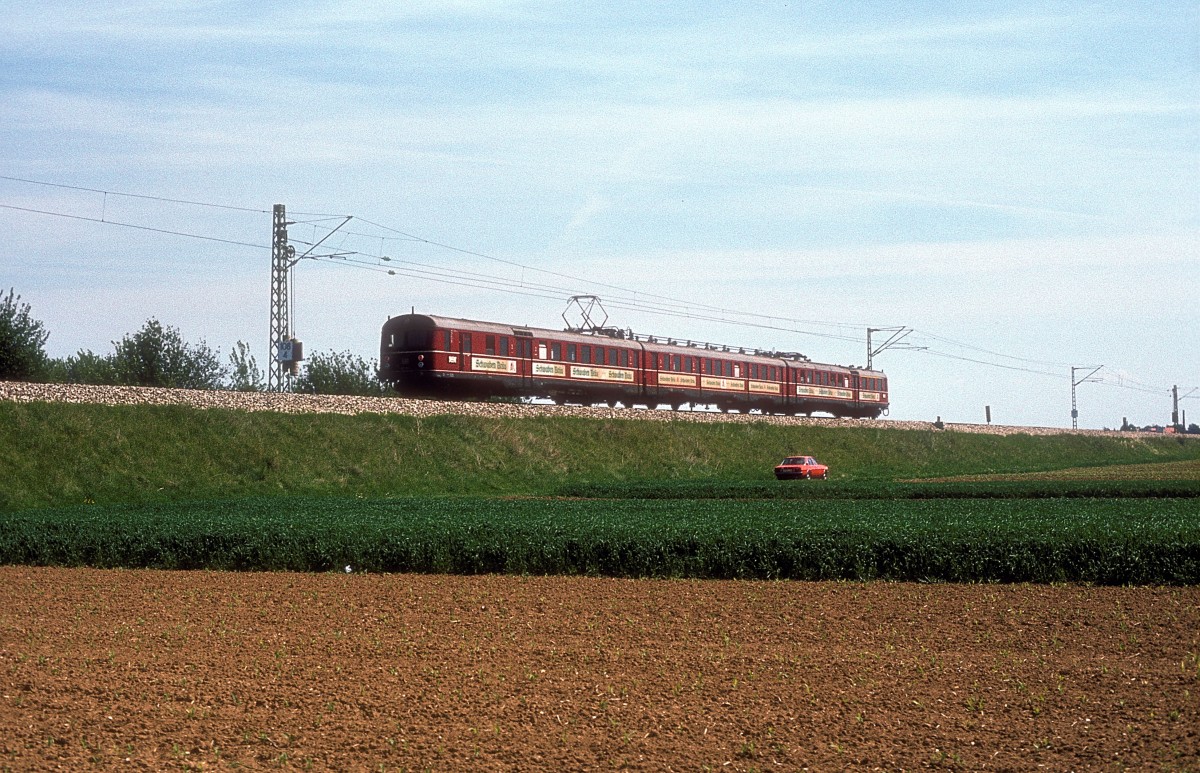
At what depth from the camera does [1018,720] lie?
995cm

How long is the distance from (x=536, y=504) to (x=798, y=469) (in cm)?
1891

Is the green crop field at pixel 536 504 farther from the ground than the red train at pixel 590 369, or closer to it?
closer to it

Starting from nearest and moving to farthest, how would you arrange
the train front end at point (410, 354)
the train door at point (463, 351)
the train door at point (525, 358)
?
the train front end at point (410, 354) → the train door at point (463, 351) → the train door at point (525, 358)

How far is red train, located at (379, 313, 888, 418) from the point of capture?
1654 inches

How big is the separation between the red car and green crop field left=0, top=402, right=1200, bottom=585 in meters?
2.53

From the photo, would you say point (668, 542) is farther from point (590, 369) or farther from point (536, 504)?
point (590, 369)

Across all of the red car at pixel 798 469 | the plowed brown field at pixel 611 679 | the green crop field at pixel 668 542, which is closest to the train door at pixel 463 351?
the red car at pixel 798 469

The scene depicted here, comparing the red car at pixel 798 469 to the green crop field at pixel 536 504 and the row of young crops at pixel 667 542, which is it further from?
the row of young crops at pixel 667 542

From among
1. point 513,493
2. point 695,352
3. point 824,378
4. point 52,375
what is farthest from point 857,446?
point 52,375

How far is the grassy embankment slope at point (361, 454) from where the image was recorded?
33.3 meters

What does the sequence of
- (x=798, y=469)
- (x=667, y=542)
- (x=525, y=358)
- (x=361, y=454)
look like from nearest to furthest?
1. (x=667, y=542)
2. (x=361, y=454)
3. (x=525, y=358)
4. (x=798, y=469)

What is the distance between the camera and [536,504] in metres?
30.0

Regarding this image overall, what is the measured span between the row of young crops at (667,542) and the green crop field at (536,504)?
40mm

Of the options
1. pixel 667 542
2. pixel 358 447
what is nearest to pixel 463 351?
pixel 358 447
